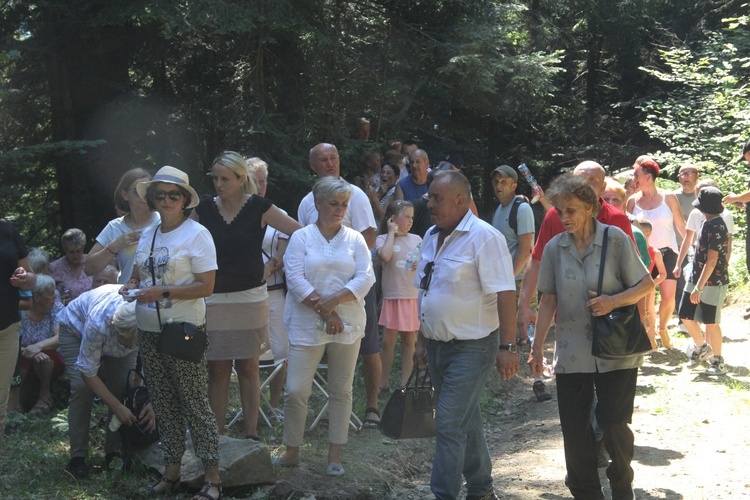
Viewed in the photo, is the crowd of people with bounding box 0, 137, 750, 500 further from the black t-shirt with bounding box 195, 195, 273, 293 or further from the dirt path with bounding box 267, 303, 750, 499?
the dirt path with bounding box 267, 303, 750, 499

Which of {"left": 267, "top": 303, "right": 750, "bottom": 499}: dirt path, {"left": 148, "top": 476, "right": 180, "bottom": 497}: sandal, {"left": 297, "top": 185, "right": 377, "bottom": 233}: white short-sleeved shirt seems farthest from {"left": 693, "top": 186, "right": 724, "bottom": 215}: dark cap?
{"left": 148, "top": 476, "right": 180, "bottom": 497}: sandal

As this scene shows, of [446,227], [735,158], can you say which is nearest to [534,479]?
[446,227]

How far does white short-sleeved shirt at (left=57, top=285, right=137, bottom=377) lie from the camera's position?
5.64 m

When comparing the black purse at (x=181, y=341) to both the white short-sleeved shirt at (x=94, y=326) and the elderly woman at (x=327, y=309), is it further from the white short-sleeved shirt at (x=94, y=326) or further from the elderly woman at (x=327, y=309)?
the elderly woman at (x=327, y=309)

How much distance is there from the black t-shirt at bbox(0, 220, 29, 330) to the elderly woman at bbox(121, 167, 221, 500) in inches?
29.6

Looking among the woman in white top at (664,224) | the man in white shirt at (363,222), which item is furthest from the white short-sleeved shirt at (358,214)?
the woman in white top at (664,224)

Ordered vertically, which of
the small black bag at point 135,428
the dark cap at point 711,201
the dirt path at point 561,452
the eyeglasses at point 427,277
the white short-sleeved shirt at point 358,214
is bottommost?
the dirt path at point 561,452

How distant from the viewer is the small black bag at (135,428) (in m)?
5.84

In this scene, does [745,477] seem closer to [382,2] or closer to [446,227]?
[446,227]

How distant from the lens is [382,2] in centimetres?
1185

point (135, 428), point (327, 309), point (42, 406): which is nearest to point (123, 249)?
point (135, 428)

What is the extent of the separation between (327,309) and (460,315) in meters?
1.08

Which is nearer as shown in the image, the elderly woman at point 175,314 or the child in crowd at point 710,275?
the elderly woman at point 175,314

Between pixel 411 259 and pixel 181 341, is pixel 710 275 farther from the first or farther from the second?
pixel 181 341
